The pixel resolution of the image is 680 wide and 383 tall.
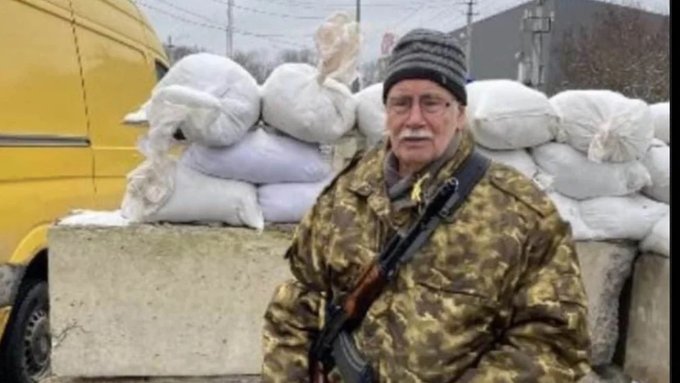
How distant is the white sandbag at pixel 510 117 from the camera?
3486 millimetres

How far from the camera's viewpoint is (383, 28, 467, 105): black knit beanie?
200 centimetres

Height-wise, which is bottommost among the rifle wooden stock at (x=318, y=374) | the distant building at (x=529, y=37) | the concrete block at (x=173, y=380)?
the distant building at (x=529, y=37)

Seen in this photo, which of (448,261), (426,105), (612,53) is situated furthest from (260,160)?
(612,53)

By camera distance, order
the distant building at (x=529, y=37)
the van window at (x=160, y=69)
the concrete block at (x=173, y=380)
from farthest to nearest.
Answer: the distant building at (x=529, y=37)
the van window at (x=160, y=69)
the concrete block at (x=173, y=380)

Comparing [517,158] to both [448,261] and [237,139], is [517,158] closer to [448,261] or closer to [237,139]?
[237,139]

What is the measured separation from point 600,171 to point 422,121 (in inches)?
70.8

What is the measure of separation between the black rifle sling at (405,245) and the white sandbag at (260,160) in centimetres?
154

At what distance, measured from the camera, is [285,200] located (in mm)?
3643

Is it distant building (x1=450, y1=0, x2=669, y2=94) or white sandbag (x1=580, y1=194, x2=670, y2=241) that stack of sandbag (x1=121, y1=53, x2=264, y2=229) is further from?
distant building (x1=450, y1=0, x2=669, y2=94)

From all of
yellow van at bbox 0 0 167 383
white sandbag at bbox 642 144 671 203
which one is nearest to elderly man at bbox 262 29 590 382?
white sandbag at bbox 642 144 671 203

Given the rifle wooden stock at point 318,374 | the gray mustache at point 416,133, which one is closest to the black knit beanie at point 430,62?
the gray mustache at point 416,133

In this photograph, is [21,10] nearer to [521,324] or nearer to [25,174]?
[25,174]

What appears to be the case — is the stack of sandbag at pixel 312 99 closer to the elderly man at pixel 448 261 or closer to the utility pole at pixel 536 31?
the elderly man at pixel 448 261

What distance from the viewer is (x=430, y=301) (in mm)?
1934
